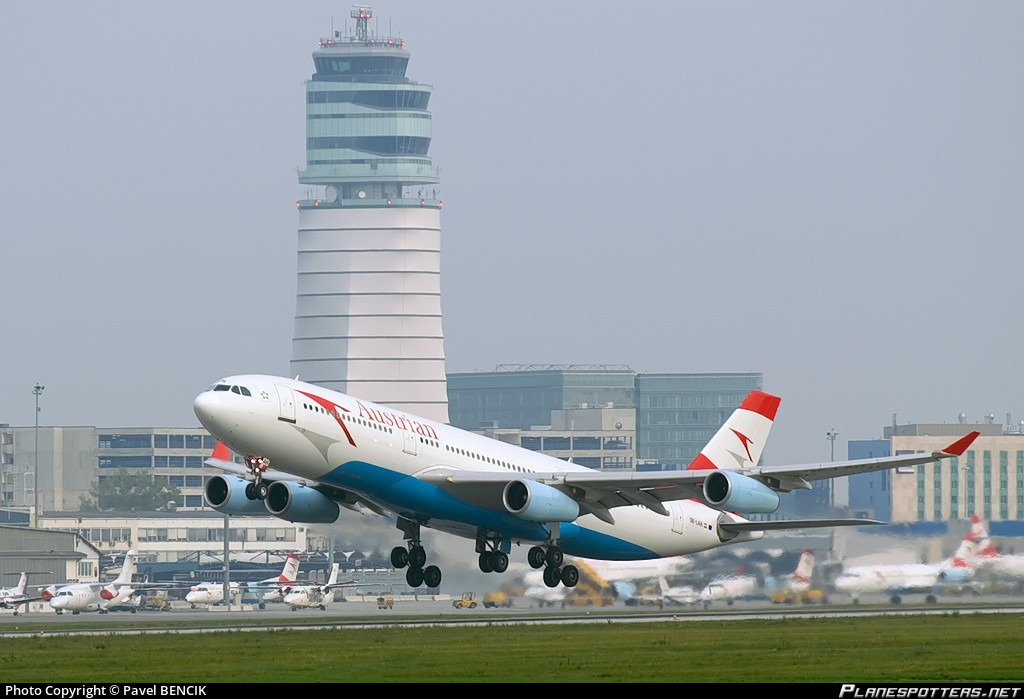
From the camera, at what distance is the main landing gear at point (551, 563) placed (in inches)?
2660

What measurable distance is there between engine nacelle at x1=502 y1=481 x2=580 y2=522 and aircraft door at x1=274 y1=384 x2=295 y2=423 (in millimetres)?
8409

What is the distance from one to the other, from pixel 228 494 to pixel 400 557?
655cm

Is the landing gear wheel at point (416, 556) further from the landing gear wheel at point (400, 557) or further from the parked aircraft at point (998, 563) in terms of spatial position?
the parked aircraft at point (998, 563)

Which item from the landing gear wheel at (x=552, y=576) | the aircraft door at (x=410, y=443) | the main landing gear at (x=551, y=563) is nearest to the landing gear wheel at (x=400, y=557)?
the main landing gear at (x=551, y=563)

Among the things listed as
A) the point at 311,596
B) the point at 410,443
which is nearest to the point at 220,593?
the point at 311,596

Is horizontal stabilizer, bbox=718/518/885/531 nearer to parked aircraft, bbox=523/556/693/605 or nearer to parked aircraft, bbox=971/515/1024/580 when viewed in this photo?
parked aircraft, bbox=523/556/693/605

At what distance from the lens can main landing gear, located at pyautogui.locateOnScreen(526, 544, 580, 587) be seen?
6756 centimetres

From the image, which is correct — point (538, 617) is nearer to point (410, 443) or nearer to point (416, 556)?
point (416, 556)

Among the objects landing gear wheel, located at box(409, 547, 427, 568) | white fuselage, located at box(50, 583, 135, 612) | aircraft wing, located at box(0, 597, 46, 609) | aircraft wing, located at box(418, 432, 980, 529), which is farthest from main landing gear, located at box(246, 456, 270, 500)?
white fuselage, located at box(50, 583, 135, 612)

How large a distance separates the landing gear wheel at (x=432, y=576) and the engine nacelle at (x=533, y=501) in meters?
4.57

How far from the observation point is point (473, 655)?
52656 millimetres

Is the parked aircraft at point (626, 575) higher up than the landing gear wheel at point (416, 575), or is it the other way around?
the landing gear wheel at point (416, 575)
